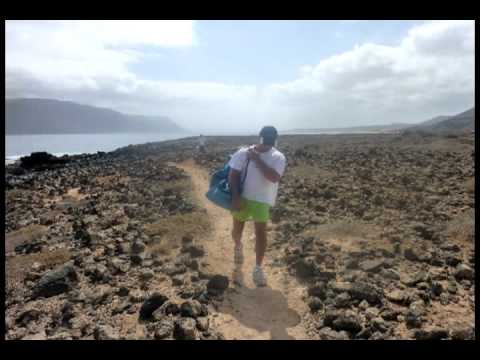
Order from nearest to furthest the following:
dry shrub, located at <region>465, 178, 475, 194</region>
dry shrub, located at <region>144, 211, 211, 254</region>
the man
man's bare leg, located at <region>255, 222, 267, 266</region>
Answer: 1. the man
2. man's bare leg, located at <region>255, 222, 267, 266</region>
3. dry shrub, located at <region>144, 211, 211, 254</region>
4. dry shrub, located at <region>465, 178, 475, 194</region>

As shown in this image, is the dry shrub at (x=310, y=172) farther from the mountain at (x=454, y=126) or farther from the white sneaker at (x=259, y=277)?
the mountain at (x=454, y=126)

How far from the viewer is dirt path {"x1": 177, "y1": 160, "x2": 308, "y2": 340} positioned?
4.86 meters

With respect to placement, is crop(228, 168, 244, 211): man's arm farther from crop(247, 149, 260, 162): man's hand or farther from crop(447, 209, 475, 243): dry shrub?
crop(447, 209, 475, 243): dry shrub

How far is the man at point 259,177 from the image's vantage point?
5504mm

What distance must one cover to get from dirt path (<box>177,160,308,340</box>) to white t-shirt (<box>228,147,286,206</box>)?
153 cm

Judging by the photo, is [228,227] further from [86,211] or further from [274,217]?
[86,211]

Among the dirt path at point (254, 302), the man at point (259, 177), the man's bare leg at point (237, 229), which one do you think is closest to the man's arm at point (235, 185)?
the man at point (259, 177)

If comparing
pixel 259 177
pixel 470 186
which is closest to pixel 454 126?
pixel 470 186

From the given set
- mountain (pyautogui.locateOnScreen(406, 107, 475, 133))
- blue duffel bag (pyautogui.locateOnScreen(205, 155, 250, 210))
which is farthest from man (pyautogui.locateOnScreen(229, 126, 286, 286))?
mountain (pyautogui.locateOnScreen(406, 107, 475, 133))

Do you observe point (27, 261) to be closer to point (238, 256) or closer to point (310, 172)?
point (238, 256)

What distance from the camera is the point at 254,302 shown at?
557 cm

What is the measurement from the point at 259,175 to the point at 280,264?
2345 mm

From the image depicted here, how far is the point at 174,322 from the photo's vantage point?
4.79 meters

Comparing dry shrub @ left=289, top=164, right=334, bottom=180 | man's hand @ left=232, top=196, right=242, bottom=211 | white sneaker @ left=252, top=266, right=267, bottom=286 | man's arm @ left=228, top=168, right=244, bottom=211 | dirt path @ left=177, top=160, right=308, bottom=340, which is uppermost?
man's arm @ left=228, top=168, right=244, bottom=211
